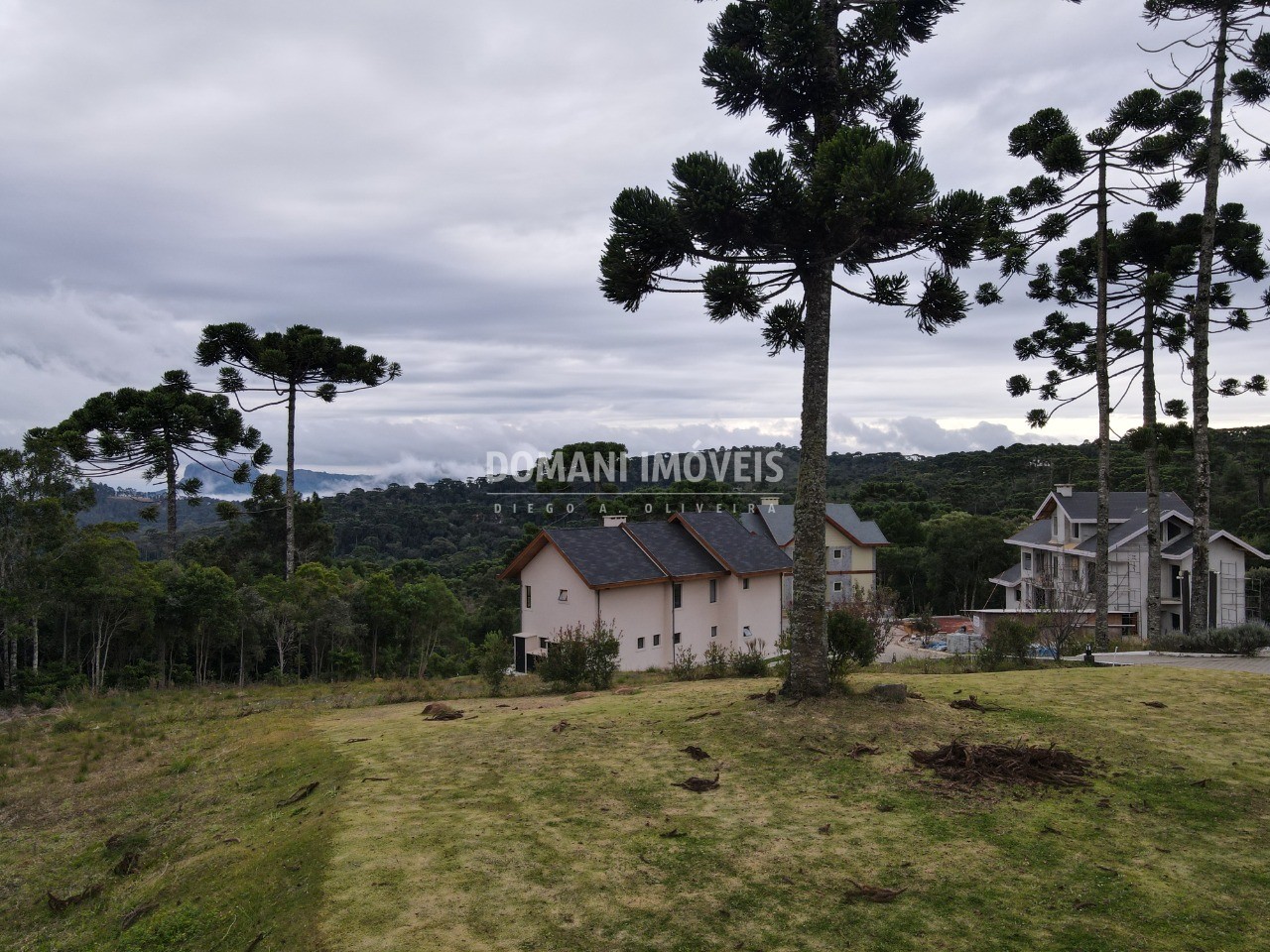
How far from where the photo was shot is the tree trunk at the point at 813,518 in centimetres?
941

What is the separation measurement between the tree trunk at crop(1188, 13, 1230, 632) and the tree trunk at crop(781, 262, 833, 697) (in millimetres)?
11740

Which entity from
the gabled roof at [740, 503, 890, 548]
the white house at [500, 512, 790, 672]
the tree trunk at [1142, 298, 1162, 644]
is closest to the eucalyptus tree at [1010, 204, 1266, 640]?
the tree trunk at [1142, 298, 1162, 644]

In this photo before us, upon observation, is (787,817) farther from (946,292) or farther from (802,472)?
(946,292)

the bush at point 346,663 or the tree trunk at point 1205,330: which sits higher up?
the tree trunk at point 1205,330

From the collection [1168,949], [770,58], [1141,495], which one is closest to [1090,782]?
[1168,949]

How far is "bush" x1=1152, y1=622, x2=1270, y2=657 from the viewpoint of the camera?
624 inches

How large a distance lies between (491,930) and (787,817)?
8.82 feet

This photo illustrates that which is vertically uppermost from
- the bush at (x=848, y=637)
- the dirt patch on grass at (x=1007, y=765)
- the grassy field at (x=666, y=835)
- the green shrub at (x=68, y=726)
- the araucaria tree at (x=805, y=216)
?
the araucaria tree at (x=805, y=216)

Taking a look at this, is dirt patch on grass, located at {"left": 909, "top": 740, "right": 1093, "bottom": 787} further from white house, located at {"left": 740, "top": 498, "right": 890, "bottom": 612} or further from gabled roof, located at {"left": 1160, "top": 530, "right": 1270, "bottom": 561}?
white house, located at {"left": 740, "top": 498, "right": 890, "bottom": 612}

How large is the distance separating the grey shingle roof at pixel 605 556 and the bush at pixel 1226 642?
15406mm

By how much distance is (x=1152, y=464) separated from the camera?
749 inches

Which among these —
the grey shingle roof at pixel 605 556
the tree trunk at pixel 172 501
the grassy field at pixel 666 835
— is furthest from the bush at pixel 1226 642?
the tree trunk at pixel 172 501

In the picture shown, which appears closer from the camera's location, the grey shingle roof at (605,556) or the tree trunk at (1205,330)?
the tree trunk at (1205,330)

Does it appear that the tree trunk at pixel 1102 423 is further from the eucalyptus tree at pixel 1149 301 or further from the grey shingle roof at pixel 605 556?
the grey shingle roof at pixel 605 556
